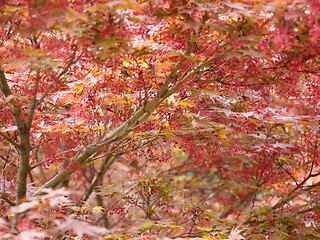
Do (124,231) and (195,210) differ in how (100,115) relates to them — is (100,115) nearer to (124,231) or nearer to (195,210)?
(124,231)

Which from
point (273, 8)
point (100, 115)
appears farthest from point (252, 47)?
point (100, 115)

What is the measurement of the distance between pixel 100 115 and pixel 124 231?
122 cm

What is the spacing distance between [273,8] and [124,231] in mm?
2479

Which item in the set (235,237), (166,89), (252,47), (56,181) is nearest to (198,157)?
(235,237)

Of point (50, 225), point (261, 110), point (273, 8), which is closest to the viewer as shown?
point (273, 8)

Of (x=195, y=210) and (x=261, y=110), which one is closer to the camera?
(x=261, y=110)

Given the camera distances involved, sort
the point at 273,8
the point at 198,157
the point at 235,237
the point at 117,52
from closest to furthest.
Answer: the point at 273,8
the point at 117,52
the point at 235,237
the point at 198,157

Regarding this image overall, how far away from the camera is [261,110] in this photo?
3371mm

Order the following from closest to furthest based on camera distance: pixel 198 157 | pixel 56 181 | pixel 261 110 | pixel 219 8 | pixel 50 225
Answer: pixel 219 8 → pixel 50 225 → pixel 56 181 → pixel 261 110 → pixel 198 157

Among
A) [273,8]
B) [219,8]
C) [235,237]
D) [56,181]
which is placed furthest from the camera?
[56,181]

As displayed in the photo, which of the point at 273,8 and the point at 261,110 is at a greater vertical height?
the point at 273,8

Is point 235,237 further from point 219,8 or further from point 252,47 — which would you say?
point 219,8

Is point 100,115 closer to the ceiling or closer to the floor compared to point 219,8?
closer to the floor

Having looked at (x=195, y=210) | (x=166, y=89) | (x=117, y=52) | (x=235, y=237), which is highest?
(x=117, y=52)
